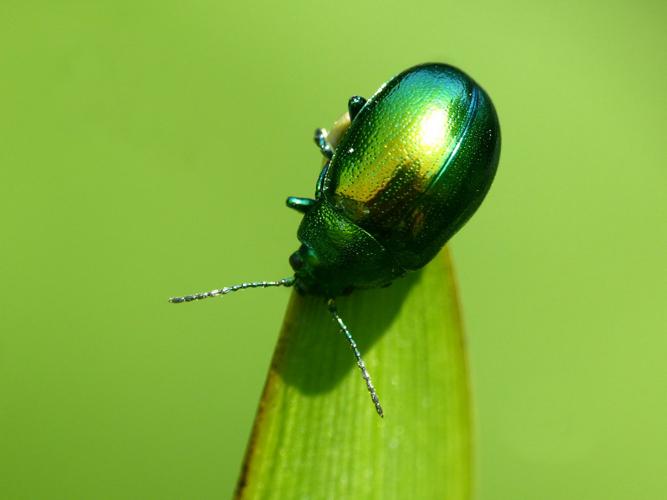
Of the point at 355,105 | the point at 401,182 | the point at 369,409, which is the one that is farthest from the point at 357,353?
the point at 355,105

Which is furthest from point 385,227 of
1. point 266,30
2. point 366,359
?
point 266,30

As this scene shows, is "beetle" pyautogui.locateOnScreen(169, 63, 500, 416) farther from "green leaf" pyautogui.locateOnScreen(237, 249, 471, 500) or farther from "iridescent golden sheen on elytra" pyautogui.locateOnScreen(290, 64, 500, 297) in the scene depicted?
"green leaf" pyautogui.locateOnScreen(237, 249, 471, 500)

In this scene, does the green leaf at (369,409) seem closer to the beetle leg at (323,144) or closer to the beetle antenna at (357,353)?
the beetle antenna at (357,353)

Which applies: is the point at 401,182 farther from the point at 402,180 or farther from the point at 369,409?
the point at 369,409

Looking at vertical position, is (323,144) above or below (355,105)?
below

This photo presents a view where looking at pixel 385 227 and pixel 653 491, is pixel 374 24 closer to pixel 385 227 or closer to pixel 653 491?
pixel 385 227

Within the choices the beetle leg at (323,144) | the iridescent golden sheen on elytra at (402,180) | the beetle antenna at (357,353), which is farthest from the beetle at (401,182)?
the beetle antenna at (357,353)
